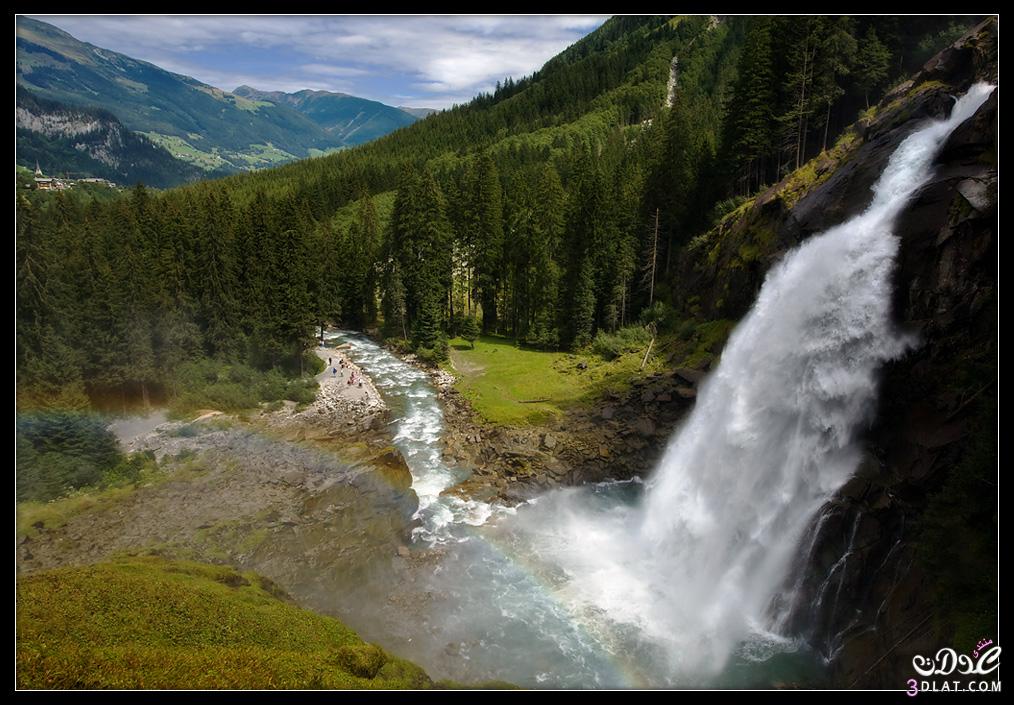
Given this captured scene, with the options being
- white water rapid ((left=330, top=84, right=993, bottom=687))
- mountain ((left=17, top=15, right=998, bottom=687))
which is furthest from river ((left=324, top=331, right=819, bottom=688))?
mountain ((left=17, top=15, right=998, bottom=687))

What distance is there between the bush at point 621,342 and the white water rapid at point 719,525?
1766 cm

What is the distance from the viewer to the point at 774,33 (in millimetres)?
42062

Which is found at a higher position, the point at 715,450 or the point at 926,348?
the point at 926,348

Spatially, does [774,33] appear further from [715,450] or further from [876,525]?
[876,525]

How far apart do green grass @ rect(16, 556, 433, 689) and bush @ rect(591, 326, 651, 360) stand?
109ft

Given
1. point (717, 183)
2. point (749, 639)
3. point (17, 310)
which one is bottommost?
point (749, 639)

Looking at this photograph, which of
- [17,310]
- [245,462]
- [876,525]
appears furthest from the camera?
[245,462]

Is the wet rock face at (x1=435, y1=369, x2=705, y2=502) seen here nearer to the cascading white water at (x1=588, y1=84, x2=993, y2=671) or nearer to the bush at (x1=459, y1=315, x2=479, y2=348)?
the cascading white water at (x1=588, y1=84, x2=993, y2=671)

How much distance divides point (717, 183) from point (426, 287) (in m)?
28.6

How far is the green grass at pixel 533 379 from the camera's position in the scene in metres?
38.8

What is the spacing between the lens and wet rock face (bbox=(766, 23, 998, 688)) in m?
16.2

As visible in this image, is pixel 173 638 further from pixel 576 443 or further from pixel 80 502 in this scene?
pixel 576 443

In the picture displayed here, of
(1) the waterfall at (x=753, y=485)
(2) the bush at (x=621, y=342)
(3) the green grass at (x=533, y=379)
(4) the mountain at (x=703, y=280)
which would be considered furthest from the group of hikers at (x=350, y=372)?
(1) the waterfall at (x=753, y=485)

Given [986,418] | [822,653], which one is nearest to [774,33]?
[986,418]
